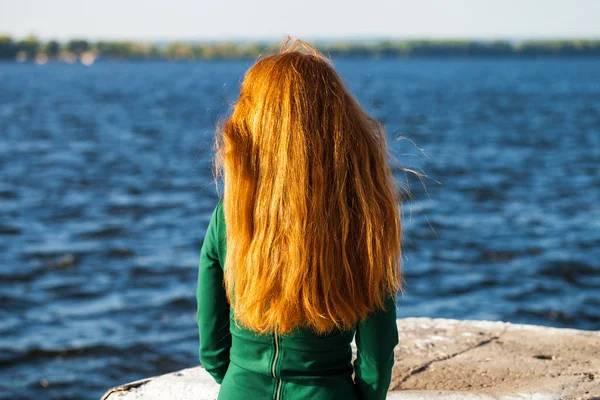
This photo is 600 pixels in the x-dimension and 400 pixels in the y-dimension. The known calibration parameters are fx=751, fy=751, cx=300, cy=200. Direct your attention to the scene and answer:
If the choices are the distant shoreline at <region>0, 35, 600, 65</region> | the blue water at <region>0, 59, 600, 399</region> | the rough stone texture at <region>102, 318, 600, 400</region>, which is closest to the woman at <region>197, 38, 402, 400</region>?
the blue water at <region>0, 59, 600, 399</region>

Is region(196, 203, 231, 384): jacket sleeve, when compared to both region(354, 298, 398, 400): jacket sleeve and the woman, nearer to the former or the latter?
the woman

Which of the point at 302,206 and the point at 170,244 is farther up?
the point at 302,206

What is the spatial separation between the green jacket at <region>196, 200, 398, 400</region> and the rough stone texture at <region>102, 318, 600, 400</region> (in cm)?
129

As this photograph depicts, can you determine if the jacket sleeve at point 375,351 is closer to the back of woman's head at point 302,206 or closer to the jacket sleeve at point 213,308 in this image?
the back of woman's head at point 302,206

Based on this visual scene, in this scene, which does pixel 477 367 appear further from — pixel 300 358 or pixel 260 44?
pixel 260 44

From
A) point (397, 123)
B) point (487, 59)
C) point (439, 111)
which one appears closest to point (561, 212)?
point (397, 123)

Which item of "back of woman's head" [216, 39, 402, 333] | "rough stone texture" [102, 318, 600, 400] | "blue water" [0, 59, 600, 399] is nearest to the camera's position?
"back of woman's head" [216, 39, 402, 333]

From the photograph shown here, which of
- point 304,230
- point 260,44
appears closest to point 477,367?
point 304,230

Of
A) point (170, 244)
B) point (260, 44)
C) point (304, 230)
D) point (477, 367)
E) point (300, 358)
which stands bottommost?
point (170, 244)

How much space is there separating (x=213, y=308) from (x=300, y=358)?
362 millimetres

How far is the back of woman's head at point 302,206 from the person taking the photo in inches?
87.0

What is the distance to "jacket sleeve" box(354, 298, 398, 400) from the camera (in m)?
2.29

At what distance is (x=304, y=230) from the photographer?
2207mm

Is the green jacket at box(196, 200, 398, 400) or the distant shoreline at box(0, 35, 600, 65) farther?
the distant shoreline at box(0, 35, 600, 65)
